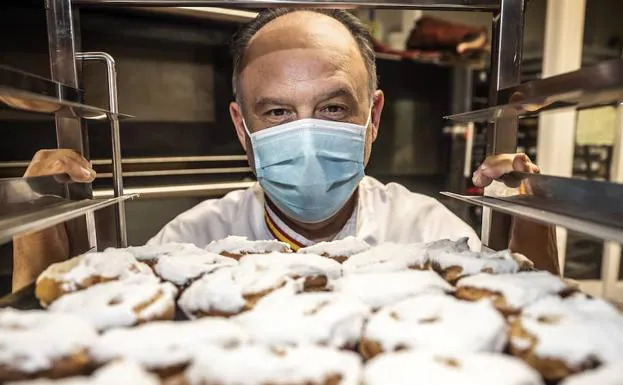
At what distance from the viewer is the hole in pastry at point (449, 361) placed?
0.56m

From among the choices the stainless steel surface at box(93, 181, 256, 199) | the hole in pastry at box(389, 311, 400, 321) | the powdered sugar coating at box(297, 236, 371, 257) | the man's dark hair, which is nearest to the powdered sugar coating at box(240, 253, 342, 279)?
the powdered sugar coating at box(297, 236, 371, 257)

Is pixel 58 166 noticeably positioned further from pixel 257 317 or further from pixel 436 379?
pixel 436 379

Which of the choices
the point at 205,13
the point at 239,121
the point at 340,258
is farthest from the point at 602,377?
the point at 205,13

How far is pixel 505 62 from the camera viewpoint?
3.50 ft

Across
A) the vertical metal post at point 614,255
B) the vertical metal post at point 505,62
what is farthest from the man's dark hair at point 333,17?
the vertical metal post at point 614,255

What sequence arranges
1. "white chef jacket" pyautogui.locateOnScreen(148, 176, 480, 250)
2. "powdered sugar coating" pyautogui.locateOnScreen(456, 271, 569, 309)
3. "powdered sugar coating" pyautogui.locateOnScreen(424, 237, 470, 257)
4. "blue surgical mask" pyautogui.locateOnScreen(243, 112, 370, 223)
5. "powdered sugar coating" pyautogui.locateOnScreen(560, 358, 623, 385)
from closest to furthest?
1. "powdered sugar coating" pyautogui.locateOnScreen(560, 358, 623, 385)
2. "powdered sugar coating" pyautogui.locateOnScreen(456, 271, 569, 309)
3. "powdered sugar coating" pyautogui.locateOnScreen(424, 237, 470, 257)
4. "blue surgical mask" pyautogui.locateOnScreen(243, 112, 370, 223)
5. "white chef jacket" pyautogui.locateOnScreen(148, 176, 480, 250)

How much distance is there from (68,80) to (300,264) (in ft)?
2.36

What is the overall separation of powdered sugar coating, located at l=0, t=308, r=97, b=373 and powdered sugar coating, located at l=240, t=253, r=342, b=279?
34 centimetres

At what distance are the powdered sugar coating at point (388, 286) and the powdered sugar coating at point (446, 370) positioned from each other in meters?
0.19

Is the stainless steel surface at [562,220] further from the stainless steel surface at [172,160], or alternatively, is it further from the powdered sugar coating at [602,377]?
the stainless steel surface at [172,160]

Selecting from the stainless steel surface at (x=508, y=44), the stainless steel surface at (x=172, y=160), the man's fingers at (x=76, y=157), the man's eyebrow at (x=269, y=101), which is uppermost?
the stainless steel surface at (x=508, y=44)

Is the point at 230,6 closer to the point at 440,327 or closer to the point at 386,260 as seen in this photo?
the point at 386,260

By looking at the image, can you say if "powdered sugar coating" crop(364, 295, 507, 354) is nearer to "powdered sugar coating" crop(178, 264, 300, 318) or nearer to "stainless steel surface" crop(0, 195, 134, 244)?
"powdered sugar coating" crop(178, 264, 300, 318)

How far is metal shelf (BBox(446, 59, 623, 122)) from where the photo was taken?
657 millimetres
